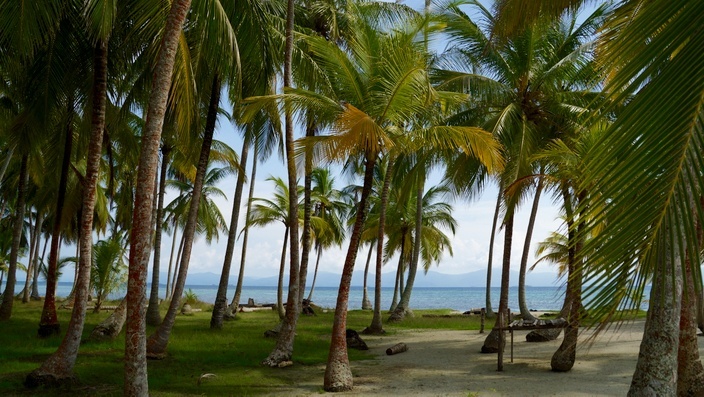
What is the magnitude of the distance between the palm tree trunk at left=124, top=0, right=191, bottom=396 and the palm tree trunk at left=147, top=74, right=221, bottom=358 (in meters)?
5.31

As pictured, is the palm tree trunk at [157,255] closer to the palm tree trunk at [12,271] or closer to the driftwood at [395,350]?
the palm tree trunk at [12,271]

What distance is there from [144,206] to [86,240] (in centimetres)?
330

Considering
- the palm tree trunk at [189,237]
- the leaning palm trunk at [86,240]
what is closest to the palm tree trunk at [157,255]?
the palm tree trunk at [189,237]

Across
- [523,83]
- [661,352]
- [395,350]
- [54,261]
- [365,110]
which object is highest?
[523,83]

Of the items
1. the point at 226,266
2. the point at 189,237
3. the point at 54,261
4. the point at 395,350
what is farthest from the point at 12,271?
the point at 395,350

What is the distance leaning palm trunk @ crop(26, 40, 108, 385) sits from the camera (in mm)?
9539

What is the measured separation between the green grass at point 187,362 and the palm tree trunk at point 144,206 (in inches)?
83.9

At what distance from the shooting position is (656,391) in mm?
6395

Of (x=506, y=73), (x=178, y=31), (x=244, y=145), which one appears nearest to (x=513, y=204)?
(x=506, y=73)

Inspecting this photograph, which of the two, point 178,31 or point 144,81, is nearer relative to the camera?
point 178,31

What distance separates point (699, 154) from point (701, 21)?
1.51ft

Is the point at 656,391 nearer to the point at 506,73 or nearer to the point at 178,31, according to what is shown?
the point at 178,31

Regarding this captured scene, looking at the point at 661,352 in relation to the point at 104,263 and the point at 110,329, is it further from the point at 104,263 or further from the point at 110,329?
the point at 104,263

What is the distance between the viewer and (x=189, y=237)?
1364 cm
